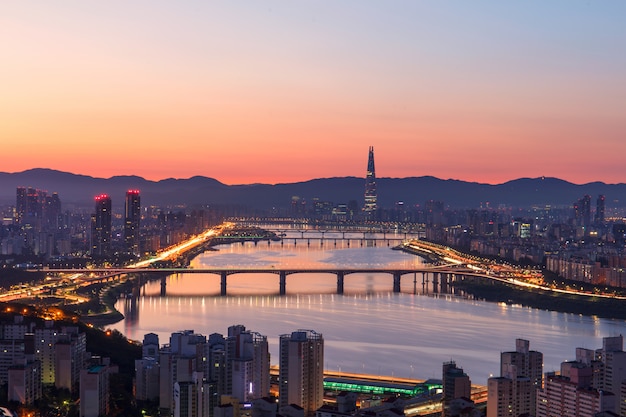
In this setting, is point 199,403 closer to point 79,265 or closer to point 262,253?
point 79,265

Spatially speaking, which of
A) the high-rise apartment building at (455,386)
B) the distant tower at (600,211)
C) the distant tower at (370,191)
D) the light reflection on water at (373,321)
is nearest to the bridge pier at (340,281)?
the light reflection on water at (373,321)

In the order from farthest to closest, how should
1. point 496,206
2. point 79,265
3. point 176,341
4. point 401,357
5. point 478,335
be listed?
point 496,206 < point 79,265 < point 478,335 < point 401,357 < point 176,341

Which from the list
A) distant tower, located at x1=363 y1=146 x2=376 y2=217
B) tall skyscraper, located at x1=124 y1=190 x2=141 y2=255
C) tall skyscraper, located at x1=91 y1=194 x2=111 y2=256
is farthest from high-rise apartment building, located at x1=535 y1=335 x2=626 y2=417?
distant tower, located at x1=363 y1=146 x2=376 y2=217

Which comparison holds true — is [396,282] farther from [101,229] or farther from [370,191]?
[370,191]

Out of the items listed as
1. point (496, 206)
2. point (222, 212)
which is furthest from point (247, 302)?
point (496, 206)

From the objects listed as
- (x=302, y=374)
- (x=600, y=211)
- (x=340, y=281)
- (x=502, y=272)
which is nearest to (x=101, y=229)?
(x=340, y=281)
